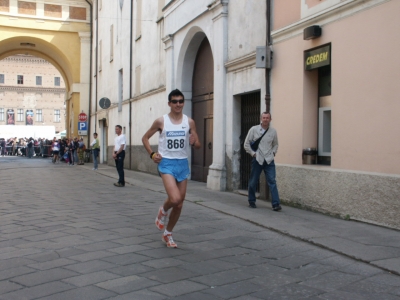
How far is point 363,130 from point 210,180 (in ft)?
18.5

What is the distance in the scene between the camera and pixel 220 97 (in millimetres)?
12742

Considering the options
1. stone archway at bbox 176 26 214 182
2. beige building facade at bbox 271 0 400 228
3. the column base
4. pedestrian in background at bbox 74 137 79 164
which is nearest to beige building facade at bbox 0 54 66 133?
pedestrian in background at bbox 74 137 79 164

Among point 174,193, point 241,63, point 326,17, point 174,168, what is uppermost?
point 326,17

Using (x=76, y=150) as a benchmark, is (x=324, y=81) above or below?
above

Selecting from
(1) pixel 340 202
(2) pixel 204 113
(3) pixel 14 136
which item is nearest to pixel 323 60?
(1) pixel 340 202

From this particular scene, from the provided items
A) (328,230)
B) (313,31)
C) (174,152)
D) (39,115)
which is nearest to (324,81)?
(313,31)

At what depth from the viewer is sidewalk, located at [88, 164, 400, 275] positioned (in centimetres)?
561

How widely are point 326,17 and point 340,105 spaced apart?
4.99ft

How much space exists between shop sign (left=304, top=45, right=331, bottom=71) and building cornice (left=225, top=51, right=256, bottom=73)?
77.4 inches

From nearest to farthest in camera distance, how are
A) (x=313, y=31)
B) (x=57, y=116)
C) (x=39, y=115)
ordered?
(x=313, y=31) → (x=39, y=115) → (x=57, y=116)

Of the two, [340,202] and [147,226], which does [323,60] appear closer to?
[340,202]

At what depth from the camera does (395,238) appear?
21.3 ft

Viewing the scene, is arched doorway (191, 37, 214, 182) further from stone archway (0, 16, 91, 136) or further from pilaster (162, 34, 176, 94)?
stone archway (0, 16, 91, 136)

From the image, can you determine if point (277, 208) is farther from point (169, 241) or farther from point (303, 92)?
point (169, 241)
